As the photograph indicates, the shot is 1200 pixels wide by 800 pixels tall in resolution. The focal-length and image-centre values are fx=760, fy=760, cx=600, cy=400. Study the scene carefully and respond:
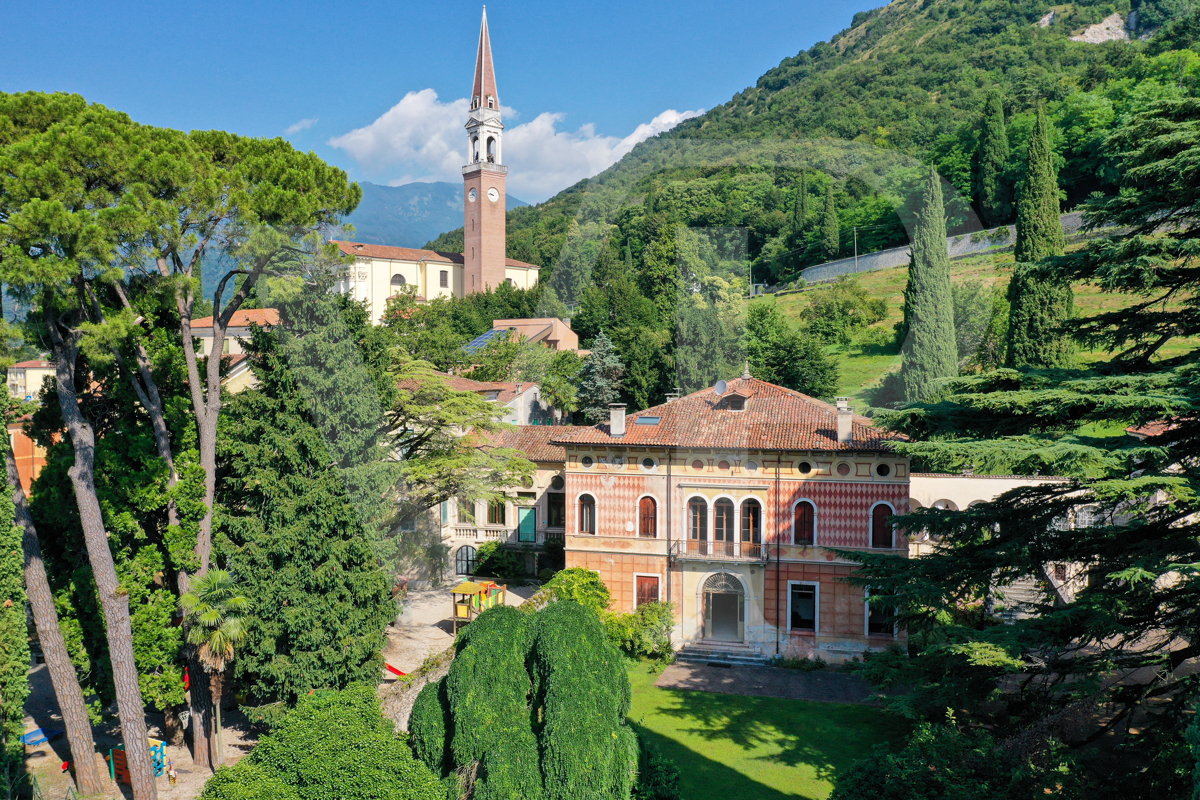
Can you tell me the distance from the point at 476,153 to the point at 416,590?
40280mm

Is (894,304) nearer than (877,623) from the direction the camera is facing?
No

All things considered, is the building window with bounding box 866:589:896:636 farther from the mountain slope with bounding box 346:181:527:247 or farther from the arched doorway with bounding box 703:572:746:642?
the mountain slope with bounding box 346:181:527:247

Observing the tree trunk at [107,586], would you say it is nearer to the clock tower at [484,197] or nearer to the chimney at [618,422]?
the chimney at [618,422]

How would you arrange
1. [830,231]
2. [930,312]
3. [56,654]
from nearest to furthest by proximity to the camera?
[56,654] < [930,312] < [830,231]

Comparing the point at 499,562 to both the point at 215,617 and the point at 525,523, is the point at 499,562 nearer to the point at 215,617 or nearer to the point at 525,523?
the point at 525,523

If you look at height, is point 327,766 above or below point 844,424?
below

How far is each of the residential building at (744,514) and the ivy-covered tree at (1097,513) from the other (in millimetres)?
10005

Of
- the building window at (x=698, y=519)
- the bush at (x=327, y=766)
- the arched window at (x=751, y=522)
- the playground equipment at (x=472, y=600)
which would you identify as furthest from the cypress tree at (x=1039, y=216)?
the bush at (x=327, y=766)

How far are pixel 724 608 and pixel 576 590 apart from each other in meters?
4.28

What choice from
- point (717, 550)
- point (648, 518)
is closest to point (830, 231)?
point (648, 518)

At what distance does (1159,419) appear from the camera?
28.4 ft

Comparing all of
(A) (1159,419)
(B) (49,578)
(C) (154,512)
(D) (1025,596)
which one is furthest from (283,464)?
(D) (1025,596)

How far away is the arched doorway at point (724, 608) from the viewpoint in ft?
69.3

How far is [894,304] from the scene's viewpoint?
1747 inches
